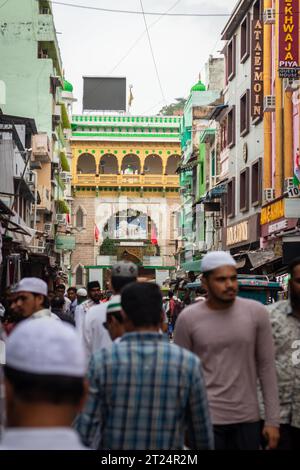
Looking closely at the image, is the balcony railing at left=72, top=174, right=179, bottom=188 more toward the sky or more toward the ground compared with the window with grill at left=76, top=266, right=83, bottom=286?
more toward the sky

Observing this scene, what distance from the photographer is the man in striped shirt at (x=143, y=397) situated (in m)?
4.12

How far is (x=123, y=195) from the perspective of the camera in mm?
74250

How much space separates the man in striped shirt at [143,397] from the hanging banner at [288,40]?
19241mm

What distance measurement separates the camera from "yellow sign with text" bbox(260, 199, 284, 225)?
2528cm

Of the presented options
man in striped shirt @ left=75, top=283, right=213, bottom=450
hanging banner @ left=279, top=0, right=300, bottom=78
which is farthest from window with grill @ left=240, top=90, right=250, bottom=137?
man in striped shirt @ left=75, top=283, right=213, bottom=450

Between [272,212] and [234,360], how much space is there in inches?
848

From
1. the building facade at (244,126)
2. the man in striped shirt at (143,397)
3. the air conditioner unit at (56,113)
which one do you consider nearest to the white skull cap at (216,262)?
the man in striped shirt at (143,397)

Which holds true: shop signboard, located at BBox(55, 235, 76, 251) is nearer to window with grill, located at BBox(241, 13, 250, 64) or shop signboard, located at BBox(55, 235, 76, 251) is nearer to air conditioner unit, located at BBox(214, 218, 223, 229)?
air conditioner unit, located at BBox(214, 218, 223, 229)

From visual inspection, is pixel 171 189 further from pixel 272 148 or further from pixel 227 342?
pixel 227 342

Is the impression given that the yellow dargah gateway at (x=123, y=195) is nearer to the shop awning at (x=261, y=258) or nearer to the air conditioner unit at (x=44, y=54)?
the air conditioner unit at (x=44, y=54)

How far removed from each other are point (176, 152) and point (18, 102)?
29.9m

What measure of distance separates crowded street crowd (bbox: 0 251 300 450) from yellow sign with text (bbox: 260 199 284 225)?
18292 millimetres

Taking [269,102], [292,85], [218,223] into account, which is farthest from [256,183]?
[218,223]

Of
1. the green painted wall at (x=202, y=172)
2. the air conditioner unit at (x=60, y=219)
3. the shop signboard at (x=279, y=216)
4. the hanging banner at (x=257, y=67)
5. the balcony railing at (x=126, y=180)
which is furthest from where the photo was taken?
the balcony railing at (x=126, y=180)
